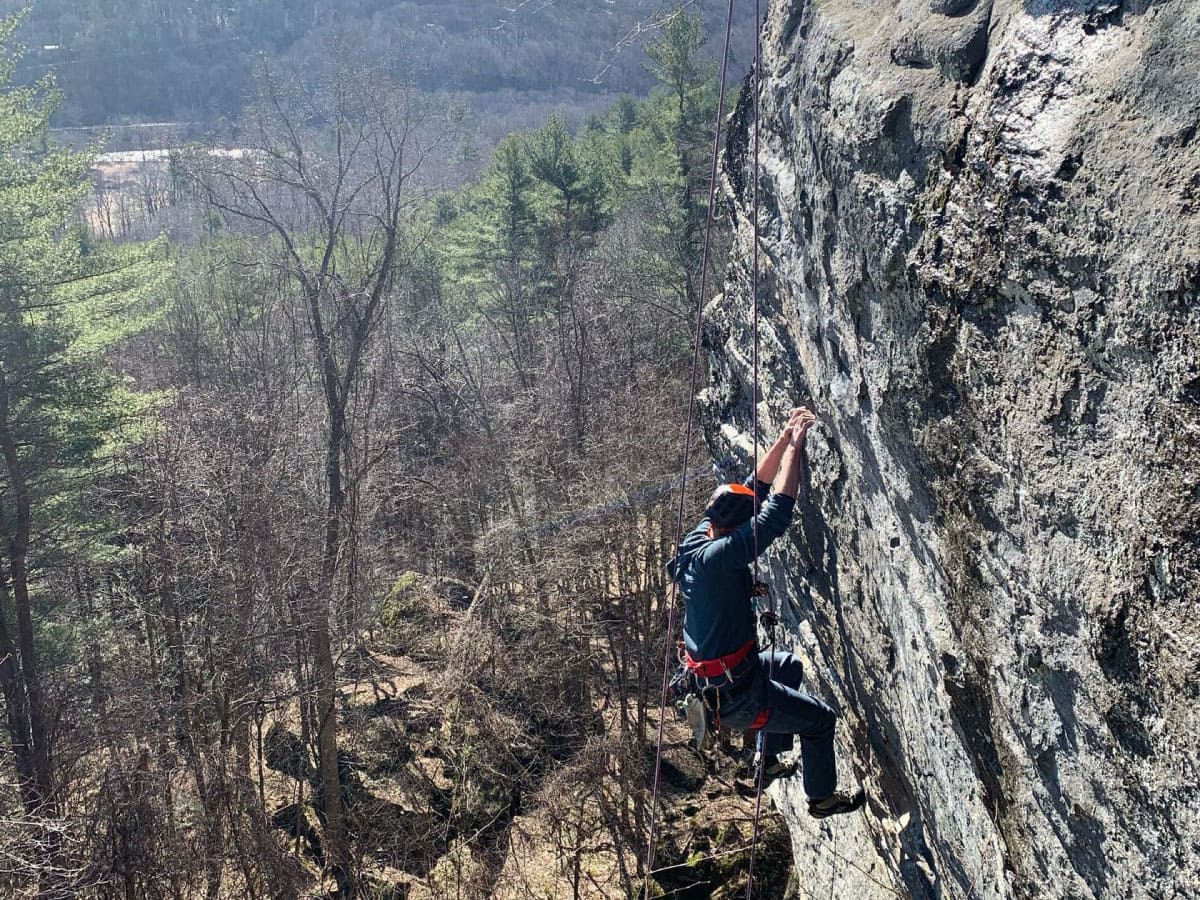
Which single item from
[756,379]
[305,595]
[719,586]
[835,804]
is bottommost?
[305,595]

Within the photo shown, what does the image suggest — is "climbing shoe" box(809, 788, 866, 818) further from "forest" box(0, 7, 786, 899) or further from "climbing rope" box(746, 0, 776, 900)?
"forest" box(0, 7, 786, 899)

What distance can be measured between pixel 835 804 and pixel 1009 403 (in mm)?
3064

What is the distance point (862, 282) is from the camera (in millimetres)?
3580

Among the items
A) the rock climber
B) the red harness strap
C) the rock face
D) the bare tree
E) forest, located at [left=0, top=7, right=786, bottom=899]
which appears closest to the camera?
the rock face

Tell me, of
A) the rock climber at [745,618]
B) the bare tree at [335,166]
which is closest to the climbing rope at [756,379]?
the rock climber at [745,618]

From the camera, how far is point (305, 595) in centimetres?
1117

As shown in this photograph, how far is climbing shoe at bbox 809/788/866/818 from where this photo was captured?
510 centimetres

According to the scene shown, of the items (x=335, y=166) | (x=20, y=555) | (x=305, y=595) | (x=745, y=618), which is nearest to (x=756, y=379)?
(x=745, y=618)

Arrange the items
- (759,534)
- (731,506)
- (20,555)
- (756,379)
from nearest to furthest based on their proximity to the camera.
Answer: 1. (759,534)
2. (731,506)
3. (756,379)
4. (20,555)

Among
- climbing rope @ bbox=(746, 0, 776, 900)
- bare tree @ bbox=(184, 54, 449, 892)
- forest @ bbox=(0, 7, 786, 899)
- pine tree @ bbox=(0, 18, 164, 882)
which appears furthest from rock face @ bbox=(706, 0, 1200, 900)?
pine tree @ bbox=(0, 18, 164, 882)

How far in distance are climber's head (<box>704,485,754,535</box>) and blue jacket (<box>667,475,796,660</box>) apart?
2.1 inches

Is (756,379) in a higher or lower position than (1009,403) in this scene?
lower

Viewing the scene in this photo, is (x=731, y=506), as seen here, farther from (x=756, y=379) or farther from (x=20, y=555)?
(x=20, y=555)

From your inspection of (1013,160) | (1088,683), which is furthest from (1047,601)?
(1013,160)
